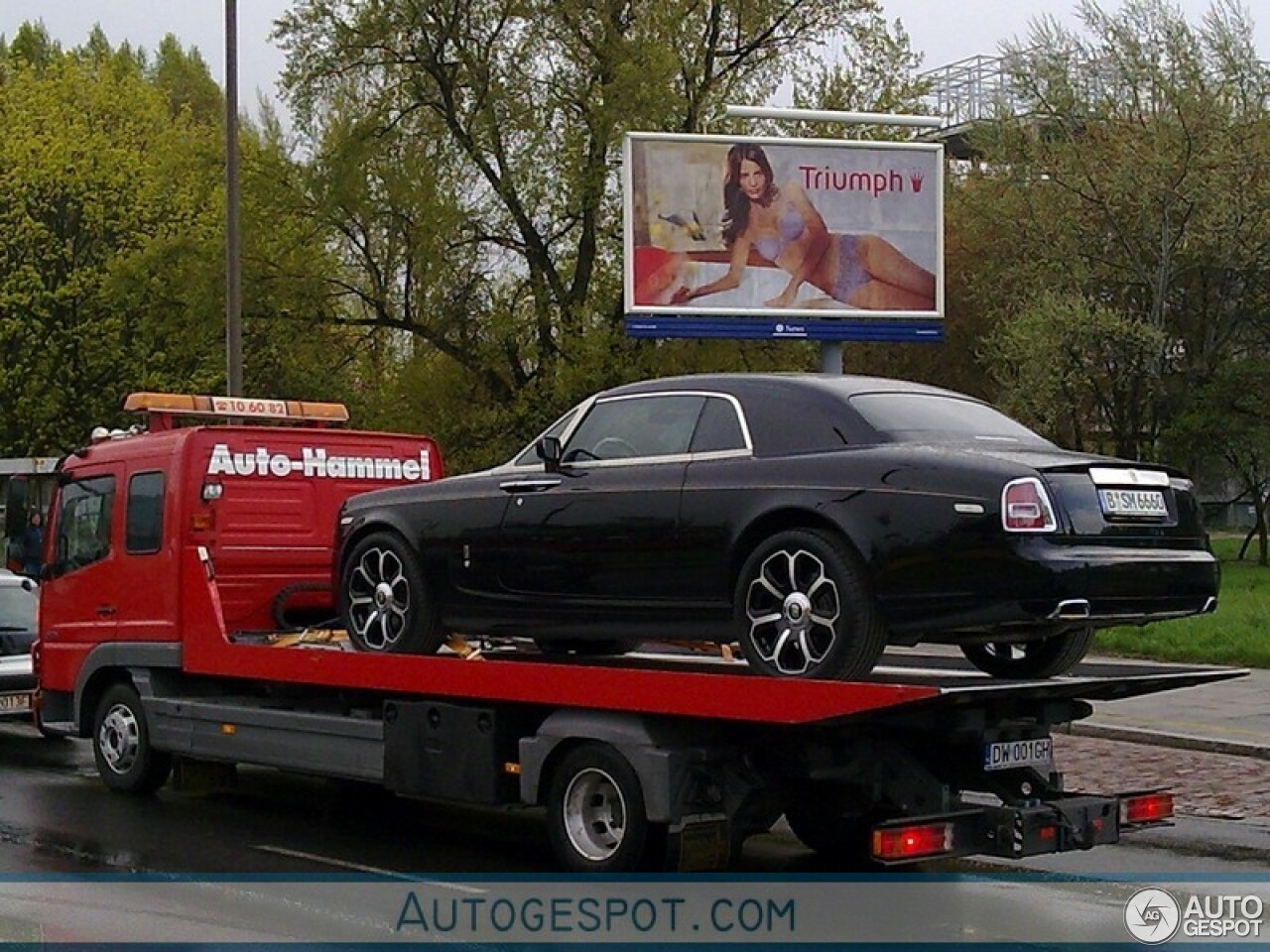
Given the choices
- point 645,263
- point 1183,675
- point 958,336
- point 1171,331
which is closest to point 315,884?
point 1183,675

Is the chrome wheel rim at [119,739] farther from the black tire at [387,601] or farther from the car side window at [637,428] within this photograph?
the car side window at [637,428]

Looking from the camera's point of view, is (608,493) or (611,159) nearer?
(608,493)

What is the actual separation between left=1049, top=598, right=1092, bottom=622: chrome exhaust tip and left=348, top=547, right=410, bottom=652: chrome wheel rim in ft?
12.7

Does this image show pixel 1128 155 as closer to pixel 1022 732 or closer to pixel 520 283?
pixel 520 283

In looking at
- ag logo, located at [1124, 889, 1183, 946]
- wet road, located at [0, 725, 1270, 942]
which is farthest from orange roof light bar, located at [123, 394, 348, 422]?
ag logo, located at [1124, 889, 1183, 946]

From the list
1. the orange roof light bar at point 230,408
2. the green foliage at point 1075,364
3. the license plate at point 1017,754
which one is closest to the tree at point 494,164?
the green foliage at point 1075,364

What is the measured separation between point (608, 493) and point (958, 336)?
3535cm

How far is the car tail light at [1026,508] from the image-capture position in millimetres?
7680

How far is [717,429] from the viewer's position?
8891mm

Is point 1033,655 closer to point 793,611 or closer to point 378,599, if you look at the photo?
point 793,611

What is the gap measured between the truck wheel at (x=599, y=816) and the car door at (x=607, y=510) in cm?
79

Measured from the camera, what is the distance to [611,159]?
3070 cm

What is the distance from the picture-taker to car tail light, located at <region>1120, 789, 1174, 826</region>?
8570mm

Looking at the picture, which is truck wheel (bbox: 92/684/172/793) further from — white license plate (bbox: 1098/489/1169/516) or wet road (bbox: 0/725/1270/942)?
white license plate (bbox: 1098/489/1169/516)
